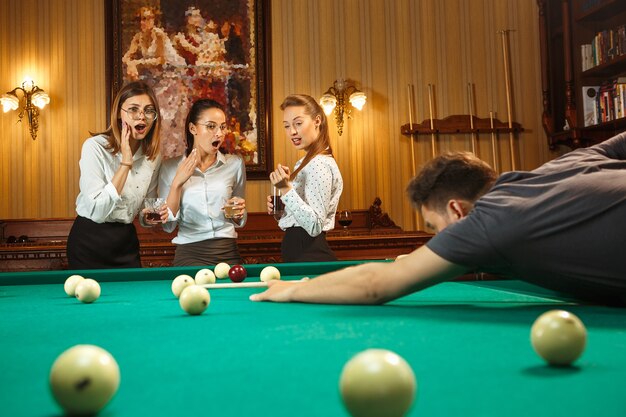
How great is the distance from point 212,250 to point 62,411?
2.94 m

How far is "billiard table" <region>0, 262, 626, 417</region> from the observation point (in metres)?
0.82

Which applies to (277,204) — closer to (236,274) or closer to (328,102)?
(236,274)

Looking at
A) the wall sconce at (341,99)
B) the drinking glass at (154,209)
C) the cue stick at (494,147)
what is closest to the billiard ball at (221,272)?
the drinking glass at (154,209)

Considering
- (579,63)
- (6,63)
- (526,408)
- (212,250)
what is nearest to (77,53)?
(6,63)

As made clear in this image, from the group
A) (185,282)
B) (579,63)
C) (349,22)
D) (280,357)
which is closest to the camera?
(280,357)

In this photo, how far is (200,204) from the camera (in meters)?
3.72

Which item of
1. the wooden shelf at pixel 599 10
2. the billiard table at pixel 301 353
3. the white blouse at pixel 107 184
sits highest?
the wooden shelf at pixel 599 10

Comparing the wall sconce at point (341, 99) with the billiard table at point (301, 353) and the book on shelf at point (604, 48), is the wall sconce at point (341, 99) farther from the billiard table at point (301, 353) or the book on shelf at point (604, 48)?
the billiard table at point (301, 353)

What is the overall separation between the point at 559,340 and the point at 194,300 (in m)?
1.02

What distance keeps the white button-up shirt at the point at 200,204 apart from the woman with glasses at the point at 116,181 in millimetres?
173

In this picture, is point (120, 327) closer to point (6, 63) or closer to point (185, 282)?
point (185, 282)

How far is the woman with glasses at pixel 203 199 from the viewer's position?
12.0 feet

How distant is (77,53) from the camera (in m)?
6.80

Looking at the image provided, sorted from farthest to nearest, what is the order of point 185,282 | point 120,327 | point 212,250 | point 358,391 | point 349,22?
point 349,22 → point 212,250 → point 185,282 → point 120,327 → point 358,391
